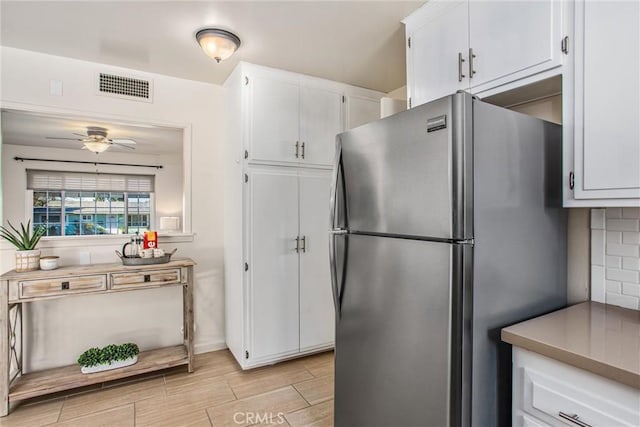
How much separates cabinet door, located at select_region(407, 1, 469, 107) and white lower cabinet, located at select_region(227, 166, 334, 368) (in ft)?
4.06

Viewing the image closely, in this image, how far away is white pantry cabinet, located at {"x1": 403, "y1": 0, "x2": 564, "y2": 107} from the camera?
4.60ft

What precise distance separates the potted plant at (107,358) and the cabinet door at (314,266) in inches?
50.9

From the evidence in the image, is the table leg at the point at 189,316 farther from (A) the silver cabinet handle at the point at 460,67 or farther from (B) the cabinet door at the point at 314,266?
(A) the silver cabinet handle at the point at 460,67

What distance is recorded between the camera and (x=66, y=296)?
2.33m

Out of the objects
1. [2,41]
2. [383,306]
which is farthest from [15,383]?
[383,306]

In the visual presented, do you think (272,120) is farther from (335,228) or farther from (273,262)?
(335,228)

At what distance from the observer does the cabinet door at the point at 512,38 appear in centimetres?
137

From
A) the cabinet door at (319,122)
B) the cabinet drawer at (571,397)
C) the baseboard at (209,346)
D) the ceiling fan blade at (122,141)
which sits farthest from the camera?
the baseboard at (209,346)

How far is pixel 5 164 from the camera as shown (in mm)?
2457

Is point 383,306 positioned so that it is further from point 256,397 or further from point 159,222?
point 159,222

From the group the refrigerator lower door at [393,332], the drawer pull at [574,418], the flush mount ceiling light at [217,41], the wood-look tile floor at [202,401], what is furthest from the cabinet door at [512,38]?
the wood-look tile floor at [202,401]

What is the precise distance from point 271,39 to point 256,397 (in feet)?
7.96

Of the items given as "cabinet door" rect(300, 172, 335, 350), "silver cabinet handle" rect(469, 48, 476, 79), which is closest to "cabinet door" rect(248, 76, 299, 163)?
"cabinet door" rect(300, 172, 335, 350)

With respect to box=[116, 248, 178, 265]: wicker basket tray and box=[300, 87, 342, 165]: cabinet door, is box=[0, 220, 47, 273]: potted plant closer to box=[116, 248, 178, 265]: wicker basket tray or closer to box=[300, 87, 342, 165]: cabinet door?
box=[116, 248, 178, 265]: wicker basket tray
